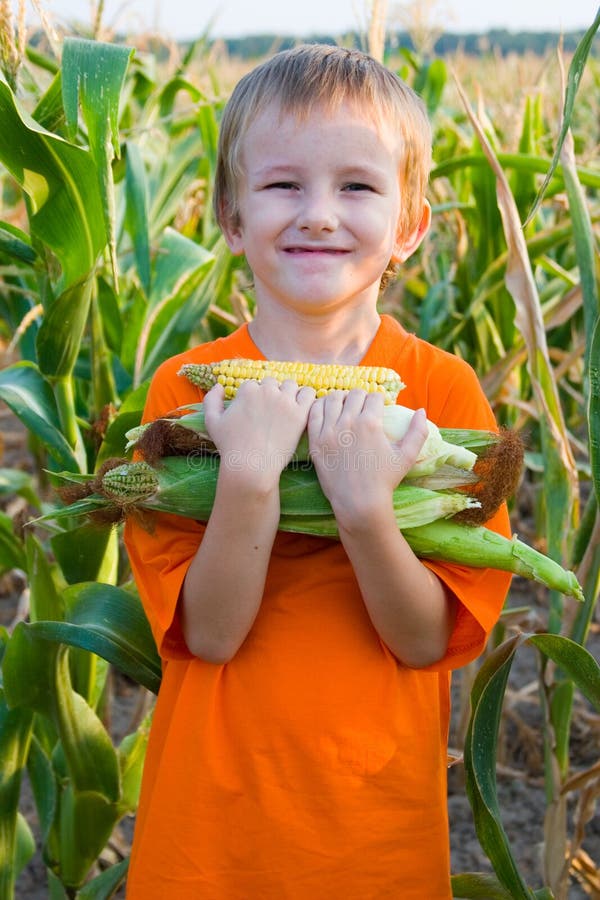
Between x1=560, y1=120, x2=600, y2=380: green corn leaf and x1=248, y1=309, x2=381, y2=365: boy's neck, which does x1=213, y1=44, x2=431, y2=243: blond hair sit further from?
x1=560, y1=120, x2=600, y2=380: green corn leaf

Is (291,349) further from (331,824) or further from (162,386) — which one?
(331,824)

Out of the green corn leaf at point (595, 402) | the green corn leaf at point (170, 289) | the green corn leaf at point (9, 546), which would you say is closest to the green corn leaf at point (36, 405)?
the green corn leaf at point (9, 546)

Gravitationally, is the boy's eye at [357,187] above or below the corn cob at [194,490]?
above

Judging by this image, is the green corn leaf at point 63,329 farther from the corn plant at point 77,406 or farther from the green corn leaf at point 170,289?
the green corn leaf at point 170,289

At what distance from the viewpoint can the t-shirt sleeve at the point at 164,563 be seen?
4.19ft

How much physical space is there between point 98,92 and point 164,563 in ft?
2.39

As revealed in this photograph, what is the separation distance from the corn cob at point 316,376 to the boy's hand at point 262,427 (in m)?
0.02

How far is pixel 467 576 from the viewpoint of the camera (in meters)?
1.27

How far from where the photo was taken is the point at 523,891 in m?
1.47

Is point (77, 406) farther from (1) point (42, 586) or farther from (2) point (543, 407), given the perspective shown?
(2) point (543, 407)

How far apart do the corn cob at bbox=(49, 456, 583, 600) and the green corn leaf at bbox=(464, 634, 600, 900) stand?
19cm

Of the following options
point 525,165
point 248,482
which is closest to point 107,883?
point 248,482

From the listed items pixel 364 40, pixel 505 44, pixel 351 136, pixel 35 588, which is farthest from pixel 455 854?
pixel 505 44

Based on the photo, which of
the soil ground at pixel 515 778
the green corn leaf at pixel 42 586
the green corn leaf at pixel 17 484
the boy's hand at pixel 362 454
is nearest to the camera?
the boy's hand at pixel 362 454
